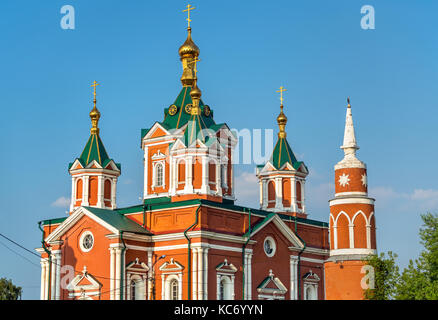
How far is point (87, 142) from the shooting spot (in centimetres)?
4400

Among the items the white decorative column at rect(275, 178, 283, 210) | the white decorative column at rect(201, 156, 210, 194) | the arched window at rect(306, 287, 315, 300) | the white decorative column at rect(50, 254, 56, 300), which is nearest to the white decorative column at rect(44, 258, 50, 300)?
the white decorative column at rect(50, 254, 56, 300)

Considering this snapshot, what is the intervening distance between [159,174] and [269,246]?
23.6 feet

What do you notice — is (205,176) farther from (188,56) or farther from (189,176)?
(188,56)

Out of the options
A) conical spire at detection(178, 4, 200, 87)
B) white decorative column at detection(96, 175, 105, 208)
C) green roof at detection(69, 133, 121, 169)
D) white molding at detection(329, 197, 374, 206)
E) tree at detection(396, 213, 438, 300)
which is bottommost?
tree at detection(396, 213, 438, 300)

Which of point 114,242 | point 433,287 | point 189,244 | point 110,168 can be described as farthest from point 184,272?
point 433,287

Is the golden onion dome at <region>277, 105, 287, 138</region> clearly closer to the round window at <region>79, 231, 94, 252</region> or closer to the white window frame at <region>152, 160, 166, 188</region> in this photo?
the white window frame at <region>152, 160, 166, 188</region>

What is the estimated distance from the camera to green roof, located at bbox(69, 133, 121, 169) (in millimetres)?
42969

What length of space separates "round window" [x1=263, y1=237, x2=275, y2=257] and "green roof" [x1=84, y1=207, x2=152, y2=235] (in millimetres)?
6376

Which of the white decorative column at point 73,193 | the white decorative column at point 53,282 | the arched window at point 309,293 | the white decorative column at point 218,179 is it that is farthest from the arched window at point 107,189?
the arched window at point 309,293

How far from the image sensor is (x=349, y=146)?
107 feet

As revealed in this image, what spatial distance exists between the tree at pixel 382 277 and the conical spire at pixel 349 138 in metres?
5.19

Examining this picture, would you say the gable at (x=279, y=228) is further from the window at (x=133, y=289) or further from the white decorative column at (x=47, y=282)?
the white decorative column at (x=47, y=282)

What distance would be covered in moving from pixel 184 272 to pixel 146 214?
13.7 ft
